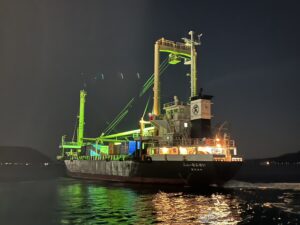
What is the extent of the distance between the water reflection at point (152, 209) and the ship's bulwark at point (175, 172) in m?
6.01

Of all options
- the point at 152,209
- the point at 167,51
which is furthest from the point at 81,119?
the point at 152,209

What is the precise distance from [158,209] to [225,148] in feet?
77.3

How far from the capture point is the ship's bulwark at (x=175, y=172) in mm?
47081

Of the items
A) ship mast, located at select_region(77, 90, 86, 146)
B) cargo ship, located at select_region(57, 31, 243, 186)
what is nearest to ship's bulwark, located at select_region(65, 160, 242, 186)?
cargo ship, located at select_region(57, 31, 243, 186)

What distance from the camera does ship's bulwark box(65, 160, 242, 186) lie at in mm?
47081

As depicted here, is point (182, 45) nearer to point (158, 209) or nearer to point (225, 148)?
point (225, 148)

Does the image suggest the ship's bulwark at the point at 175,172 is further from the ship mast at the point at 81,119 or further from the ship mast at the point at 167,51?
the ship mast at the point at 81,119

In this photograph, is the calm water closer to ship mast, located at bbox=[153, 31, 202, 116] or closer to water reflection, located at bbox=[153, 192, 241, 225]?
water reflection, located at bbox=[153, 192, 241, 225]

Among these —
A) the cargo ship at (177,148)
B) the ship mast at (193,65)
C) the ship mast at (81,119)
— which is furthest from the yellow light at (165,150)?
the ship mast at (81,119)

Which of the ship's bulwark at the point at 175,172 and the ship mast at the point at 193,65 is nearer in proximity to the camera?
the ship's bulwark at the point at 175,172

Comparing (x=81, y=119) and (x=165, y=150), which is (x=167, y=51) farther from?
(x=81, y=119)

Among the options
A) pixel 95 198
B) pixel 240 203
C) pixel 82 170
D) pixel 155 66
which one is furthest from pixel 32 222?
pixel 82 170

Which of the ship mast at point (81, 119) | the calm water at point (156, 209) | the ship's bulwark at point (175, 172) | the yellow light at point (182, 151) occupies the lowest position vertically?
the calm water at point (156, 209)

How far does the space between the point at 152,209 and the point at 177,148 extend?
22117 mm
